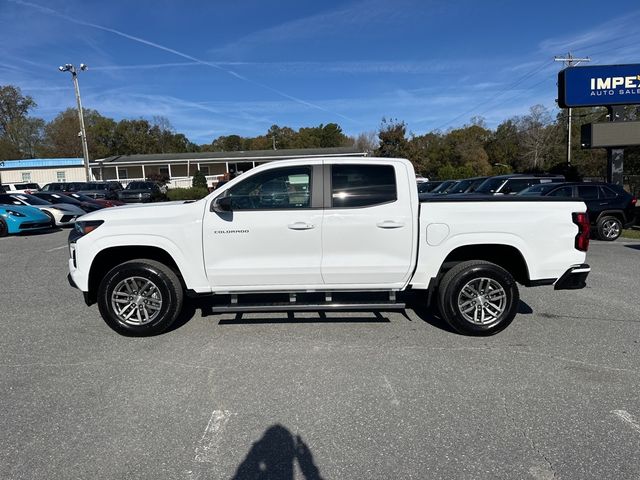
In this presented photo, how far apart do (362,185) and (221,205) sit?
60.8 inches

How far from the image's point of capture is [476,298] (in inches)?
193

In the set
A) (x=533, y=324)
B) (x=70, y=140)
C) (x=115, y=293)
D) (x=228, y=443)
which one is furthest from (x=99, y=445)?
(x=70, y=140)

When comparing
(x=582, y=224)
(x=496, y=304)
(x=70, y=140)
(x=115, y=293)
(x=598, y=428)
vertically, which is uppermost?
(x=70, y=140)

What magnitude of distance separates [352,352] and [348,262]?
37.6 inches

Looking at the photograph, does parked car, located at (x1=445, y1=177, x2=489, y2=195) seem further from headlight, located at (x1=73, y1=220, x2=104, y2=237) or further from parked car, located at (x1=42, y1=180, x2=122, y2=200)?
parked car, located at (x1=42, y1=180, x2=122, y2=200)

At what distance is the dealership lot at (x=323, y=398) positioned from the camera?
2.84 m

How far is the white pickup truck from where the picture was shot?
4.77 meters

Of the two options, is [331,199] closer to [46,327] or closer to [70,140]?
[46,327]

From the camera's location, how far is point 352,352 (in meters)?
4.51

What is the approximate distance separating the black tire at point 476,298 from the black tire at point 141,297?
297 cm

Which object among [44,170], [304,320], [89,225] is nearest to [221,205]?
[89,225]

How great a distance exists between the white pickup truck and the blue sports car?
39.1 ft

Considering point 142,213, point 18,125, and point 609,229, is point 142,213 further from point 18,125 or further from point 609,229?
point 18,125

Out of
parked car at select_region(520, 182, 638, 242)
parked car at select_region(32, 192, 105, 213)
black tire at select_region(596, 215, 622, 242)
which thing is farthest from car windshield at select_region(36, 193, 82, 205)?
black tire at select_region(596, 215, 622, 242)
